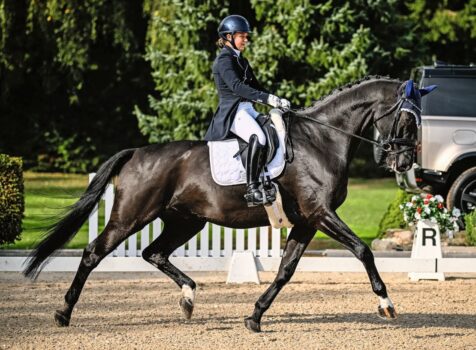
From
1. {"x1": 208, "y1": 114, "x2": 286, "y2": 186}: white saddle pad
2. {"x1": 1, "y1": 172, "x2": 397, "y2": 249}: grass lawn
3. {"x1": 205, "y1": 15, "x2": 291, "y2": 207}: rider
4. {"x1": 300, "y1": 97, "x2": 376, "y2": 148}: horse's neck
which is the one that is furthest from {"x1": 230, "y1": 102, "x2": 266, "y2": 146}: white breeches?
{"x1": 1, "y1": 172, "x2": 397, "y2": 249}: grass lawn

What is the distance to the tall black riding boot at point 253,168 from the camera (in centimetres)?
870

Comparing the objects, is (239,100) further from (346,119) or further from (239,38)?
(346,119)

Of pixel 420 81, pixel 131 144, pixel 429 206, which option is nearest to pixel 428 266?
pixel 429 206

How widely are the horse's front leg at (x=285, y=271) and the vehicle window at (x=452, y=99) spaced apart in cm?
709

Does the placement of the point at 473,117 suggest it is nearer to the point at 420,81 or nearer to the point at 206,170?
the point at 420,81

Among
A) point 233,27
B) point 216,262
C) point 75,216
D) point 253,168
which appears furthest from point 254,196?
point 216,262

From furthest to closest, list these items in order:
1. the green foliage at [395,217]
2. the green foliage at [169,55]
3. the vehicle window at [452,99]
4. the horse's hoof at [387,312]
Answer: the green foliage at [169,55], the green foliage at [395,217], the vehicle window at [452,99], the horse's hoof at [387,312]

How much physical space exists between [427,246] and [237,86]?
4668 mm

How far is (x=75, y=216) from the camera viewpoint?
9.34 m

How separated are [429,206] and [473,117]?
3.17 metres

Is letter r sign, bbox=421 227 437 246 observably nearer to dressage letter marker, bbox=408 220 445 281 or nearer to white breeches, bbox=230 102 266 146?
dressage letter marker, bbox=408 220 445 281

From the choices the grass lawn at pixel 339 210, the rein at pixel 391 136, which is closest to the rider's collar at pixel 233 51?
the rein at pixel 391 136

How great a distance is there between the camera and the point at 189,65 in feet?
70.6

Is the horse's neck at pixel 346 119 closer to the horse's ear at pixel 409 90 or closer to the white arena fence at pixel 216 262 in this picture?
the horse's ear at pixel 409 90
